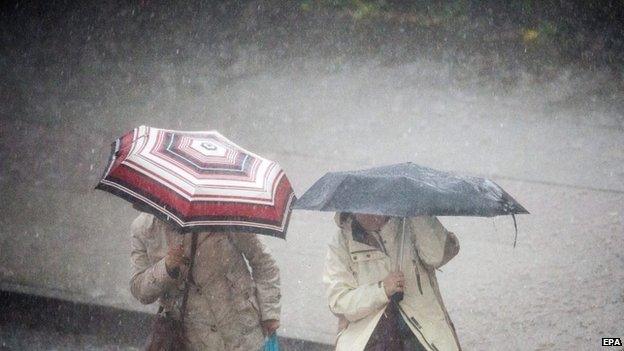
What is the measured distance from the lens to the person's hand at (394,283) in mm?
3617

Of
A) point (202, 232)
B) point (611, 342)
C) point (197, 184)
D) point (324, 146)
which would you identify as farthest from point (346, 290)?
point (324, 146)

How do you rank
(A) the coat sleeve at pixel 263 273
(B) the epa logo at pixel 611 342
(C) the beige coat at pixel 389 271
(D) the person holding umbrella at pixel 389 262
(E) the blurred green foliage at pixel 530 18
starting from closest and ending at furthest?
(D) the person holding umbrella at pixel 389 262, (C) the beige coat at pixel 389 271, (A) the coat sleeve at pixel 263 273, (B) the epa logo at pixel 611 342, (E) the blurred green foliage at pixel 530 18

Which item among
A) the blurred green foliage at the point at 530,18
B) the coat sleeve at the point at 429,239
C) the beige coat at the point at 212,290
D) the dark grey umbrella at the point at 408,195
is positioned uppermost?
the blurred green foliage at the point at 530,18

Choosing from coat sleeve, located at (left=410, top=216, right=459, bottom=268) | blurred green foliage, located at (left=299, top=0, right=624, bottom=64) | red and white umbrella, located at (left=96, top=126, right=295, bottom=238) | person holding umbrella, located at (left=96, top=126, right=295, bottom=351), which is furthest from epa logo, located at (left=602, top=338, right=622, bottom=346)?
blurred green foliage, located at (left=299, top=0, right=624, bottom=64)

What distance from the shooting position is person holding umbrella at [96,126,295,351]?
3.38 metres

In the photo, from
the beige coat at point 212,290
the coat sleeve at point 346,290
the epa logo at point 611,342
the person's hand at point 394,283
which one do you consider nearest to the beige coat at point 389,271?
the coat sleeve at point 346,290

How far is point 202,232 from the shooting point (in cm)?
379

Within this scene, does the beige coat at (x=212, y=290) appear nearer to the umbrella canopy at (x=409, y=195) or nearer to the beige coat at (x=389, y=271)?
the beige coat at (x=389, y=271)

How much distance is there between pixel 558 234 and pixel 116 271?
4546 millimetres

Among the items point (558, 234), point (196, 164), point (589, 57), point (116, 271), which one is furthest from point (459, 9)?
point (196, 164)

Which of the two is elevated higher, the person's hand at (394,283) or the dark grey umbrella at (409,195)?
the dark grey umbrella at (409,195)

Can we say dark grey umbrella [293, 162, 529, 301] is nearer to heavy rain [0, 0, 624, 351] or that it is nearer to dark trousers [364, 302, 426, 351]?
heavy rain [0, 0, 624, 351]

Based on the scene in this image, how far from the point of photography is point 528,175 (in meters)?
8.12

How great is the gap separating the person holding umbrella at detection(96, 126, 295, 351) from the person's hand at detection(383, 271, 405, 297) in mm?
642
